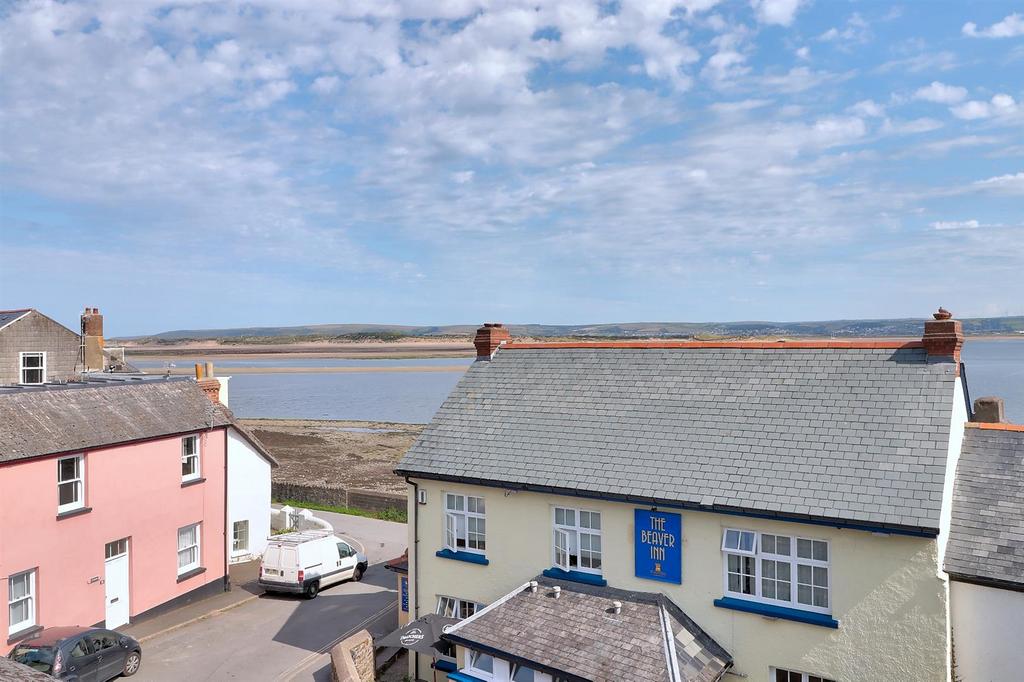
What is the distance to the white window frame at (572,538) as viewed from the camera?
14.9 metres

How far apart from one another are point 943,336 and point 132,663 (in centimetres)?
1889

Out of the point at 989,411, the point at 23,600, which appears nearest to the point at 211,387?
the point at 23,600

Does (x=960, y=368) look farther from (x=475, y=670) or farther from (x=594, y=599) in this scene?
(x=475, y=670)

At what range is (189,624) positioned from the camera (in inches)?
817

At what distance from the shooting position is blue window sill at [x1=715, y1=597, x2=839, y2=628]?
12.5m

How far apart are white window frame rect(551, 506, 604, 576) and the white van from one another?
1122cm

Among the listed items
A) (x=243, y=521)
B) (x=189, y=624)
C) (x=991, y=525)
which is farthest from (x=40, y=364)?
(x=991, y=525)

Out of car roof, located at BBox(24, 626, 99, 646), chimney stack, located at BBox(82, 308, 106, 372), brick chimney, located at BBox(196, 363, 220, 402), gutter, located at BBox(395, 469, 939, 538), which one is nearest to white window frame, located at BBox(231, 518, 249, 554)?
brick chimney, located at BBox(196, 363, 220, 402)

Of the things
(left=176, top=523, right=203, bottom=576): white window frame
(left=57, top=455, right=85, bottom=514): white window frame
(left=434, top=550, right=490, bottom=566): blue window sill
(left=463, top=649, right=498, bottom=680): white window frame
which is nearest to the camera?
(left=463, top=649, right=498, bottom=680): white window frame

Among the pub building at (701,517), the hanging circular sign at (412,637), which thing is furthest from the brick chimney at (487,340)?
the hanging circular sign at (412,637)

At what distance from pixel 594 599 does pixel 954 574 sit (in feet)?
20.3

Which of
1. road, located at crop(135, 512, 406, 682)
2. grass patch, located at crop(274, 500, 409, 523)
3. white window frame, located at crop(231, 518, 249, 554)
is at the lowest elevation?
grass patch, located at crop(274, 500, 409, 523)

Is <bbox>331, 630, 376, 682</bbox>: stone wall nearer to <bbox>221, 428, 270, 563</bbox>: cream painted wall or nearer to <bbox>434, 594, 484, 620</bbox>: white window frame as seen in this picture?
<bbox>434, 594, 484, 620</bbox>: white window frame

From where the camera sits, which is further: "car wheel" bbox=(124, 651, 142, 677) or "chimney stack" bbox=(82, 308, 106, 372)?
"chimney stack" bbox=(82, 308, 106, 372)
